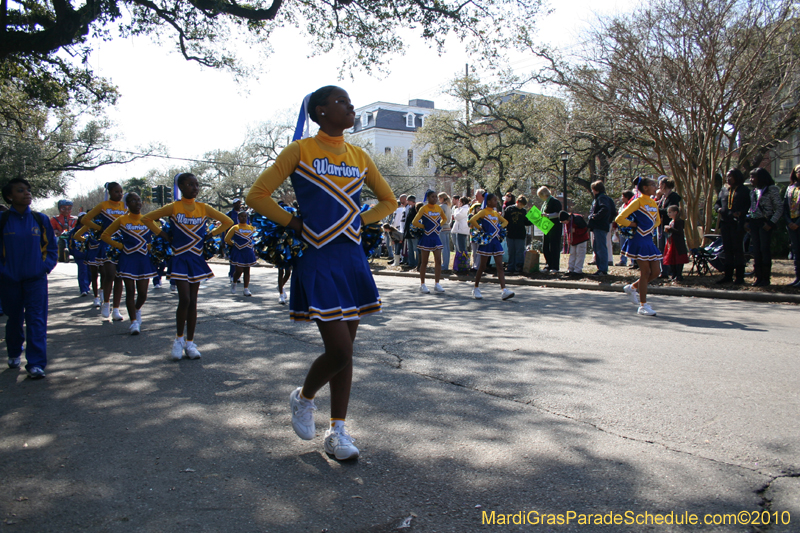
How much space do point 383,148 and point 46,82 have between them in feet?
180

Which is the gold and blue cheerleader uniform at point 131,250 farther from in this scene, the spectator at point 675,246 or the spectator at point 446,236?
the spectator at point 675,246

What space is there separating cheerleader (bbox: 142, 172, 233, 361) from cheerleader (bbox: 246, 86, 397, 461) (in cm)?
313

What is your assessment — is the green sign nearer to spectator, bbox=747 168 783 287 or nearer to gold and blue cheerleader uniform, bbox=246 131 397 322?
spectator, bbox=747 168 783 287

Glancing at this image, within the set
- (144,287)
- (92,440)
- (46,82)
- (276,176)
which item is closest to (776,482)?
(276,176)

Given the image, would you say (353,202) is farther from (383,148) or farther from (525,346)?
(383,148)

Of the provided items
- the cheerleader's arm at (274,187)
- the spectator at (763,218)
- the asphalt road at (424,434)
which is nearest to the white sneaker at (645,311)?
the asphalt road at (424,434)

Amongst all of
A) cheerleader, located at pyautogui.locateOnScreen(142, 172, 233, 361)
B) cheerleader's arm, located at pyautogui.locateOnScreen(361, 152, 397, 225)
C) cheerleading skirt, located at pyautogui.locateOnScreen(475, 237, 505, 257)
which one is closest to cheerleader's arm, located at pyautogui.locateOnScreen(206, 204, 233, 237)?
cheerleader, located at pyautogui.locateOnScreen(142, 172, 233, 361)

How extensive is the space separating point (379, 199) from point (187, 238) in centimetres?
361

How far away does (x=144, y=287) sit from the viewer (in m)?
8.05

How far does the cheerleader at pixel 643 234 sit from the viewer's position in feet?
28.1

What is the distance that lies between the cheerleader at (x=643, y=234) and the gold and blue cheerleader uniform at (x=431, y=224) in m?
4.13

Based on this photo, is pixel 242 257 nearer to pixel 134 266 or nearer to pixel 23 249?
pixel 134 266

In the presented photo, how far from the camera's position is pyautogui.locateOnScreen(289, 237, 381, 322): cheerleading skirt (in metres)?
3.27

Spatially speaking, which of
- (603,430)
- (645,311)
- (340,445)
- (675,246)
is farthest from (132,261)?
(675,246)
